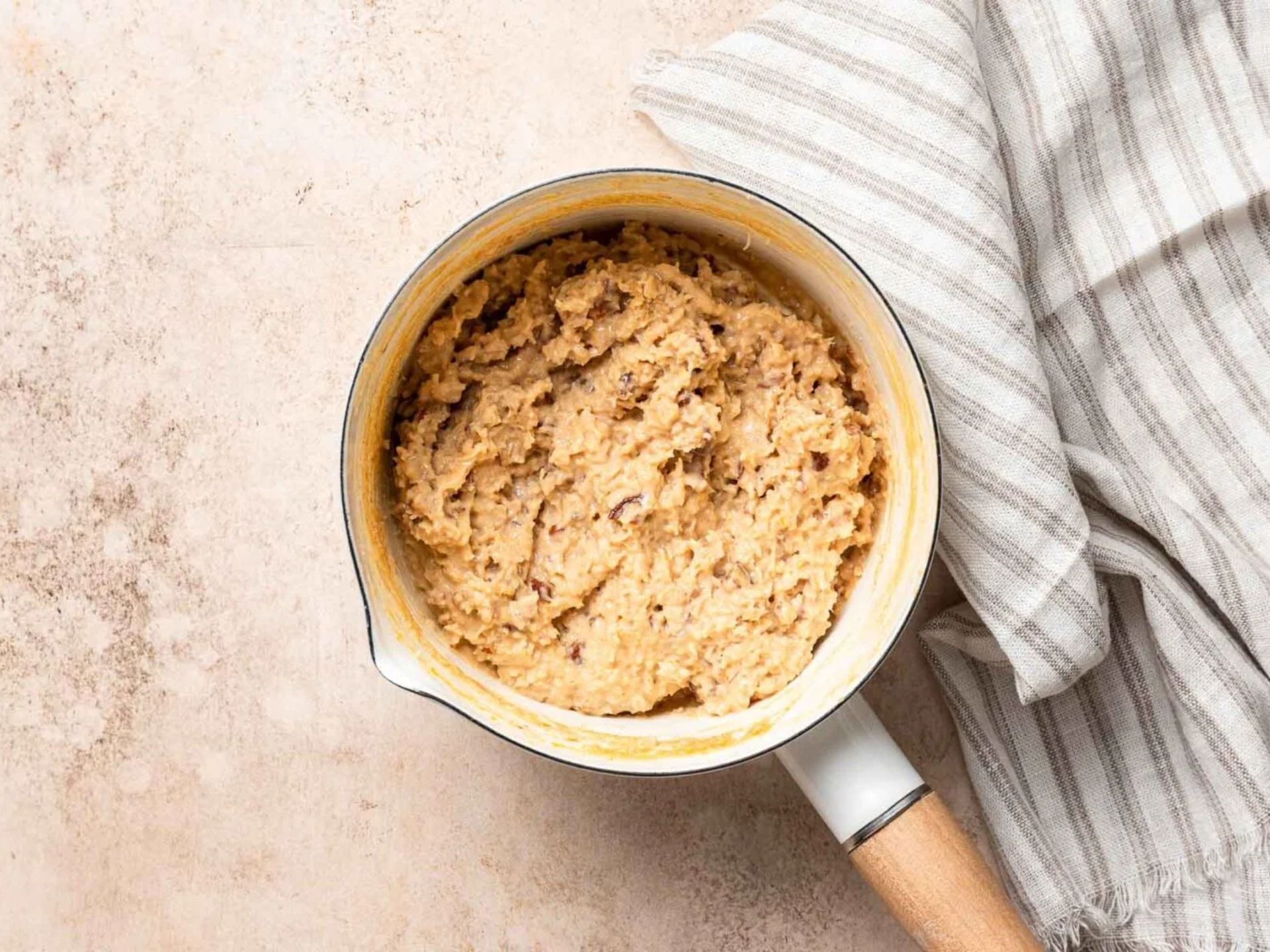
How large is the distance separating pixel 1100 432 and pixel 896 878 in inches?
26.9

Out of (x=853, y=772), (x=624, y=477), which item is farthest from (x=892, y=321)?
(x=853, y=772)

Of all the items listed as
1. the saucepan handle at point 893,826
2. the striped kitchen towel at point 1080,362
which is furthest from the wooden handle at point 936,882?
the striped kitchen towel at point 1080,362

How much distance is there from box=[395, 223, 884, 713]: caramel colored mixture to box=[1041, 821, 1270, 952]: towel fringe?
588 mm

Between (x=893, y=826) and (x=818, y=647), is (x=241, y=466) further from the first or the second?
(x=893, y=826)

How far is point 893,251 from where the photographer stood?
1489mm

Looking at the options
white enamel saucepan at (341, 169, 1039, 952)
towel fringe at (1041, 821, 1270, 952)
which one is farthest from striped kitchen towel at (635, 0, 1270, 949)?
white enamel saucepan at (341, 169, 1039, 952)

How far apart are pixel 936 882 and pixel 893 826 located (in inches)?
3.4

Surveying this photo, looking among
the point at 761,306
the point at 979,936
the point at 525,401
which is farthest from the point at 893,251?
the point at 979,936

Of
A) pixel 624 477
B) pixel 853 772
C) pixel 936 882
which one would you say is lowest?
pixel 936 882

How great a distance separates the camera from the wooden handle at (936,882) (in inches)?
52.1

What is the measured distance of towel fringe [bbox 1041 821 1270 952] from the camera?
5.25 feet

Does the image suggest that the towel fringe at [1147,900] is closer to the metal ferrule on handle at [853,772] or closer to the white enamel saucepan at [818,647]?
the white enamel saucepan at [818,647]

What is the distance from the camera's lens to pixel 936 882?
1334 millimetres

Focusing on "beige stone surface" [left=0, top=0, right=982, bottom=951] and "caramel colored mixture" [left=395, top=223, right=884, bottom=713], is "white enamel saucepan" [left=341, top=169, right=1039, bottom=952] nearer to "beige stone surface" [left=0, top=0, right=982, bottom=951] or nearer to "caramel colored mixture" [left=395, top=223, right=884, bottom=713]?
"caramel colored mixture" [left=395, top=223, right=884, bottom=713]
